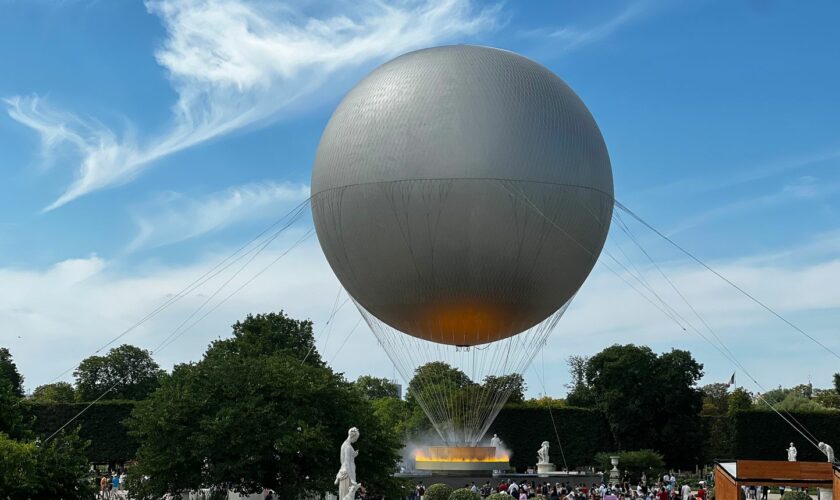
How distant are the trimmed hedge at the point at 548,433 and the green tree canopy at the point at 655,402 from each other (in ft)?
5.91

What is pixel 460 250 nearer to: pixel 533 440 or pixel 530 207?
pixel 530 207

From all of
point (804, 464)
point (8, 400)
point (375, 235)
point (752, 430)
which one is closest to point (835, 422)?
point (752, 430)

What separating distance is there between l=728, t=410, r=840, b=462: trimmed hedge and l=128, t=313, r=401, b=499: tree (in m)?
35.0

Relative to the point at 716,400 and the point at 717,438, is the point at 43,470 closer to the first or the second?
the point at 717,438

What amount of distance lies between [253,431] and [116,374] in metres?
66.0

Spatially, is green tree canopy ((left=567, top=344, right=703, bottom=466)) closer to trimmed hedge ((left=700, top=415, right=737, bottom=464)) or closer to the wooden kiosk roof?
trimmed hedge ((left=700, top=415, right=737, bottom=464))

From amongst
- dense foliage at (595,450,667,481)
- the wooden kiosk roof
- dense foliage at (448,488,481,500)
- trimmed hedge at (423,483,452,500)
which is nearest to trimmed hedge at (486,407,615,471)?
dense foliage at (595,450,667,481)

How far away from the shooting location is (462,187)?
1004 inches

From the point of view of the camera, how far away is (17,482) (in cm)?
2114

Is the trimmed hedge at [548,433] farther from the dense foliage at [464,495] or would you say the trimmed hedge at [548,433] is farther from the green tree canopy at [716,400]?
the green tree canopy at [716,400]

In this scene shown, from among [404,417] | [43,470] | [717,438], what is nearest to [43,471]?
[43,470]

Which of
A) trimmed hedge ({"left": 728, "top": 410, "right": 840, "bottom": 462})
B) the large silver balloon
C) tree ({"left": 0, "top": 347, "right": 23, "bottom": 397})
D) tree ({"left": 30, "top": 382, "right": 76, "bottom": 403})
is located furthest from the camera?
tree ({"left": 30, "top": 382, "right": 76, "bottom": 403})

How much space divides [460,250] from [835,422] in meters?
41.3

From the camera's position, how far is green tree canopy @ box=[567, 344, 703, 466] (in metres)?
62.9
